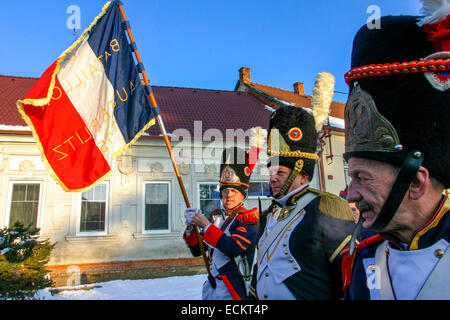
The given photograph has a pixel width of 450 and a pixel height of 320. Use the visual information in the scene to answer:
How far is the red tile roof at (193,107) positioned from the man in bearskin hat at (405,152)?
10.4 metres

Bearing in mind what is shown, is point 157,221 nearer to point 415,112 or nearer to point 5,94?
point 5,94

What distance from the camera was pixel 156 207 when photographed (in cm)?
1101

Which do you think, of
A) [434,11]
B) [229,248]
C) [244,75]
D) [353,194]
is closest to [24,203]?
[229,248]

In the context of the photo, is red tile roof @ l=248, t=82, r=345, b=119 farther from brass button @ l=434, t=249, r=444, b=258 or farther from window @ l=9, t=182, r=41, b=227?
brass button @ l=434, t=249, r=444, b=258

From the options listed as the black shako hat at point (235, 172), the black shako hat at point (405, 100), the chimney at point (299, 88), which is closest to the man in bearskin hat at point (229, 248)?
the black shako hat at point (235, 172)

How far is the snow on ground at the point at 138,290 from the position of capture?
7.70 m

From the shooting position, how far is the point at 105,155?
362cm

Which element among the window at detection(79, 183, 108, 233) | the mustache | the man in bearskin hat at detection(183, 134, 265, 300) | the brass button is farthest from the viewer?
the window at detection(79, 183, 108, 233)

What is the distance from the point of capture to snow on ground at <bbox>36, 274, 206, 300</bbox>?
25.3 ft

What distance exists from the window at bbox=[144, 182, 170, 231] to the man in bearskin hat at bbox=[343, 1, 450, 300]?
33.7 feet

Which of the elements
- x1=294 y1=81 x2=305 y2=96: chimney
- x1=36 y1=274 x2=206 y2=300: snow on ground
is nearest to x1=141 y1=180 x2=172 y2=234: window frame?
x1=36 y1=274 x2=206 y2=300: snow on ground

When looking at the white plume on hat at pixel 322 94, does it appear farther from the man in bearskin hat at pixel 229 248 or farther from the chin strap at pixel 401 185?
the man in bearskin hat at pixel 229 248

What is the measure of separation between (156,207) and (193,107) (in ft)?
18.5
